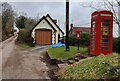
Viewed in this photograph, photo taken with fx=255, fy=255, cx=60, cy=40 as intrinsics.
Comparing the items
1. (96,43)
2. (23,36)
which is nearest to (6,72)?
(96,43)

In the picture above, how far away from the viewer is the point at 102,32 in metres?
12.4

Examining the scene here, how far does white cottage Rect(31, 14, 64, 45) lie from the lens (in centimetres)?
3848

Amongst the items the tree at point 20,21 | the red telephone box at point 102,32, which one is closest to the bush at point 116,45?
the red telephone box at point 102,32

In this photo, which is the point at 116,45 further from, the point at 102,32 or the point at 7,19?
the point at 7,19

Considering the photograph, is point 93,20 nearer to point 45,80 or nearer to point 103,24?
point 103,24

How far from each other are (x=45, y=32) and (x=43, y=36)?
81 centimetres

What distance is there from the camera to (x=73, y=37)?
28641 millimetres

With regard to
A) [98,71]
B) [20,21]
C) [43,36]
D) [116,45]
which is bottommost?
[43,36]

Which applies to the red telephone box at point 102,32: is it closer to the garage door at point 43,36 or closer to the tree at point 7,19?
the garage door at point 43,36

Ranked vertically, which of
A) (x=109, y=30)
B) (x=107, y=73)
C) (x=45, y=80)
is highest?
(x=109, y=30)

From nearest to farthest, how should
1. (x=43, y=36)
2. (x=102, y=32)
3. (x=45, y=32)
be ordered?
(x=102, y=32) < (x=43, y=36) < (x=45, y=32)

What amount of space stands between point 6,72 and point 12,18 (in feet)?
154

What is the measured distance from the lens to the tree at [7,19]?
173 ft

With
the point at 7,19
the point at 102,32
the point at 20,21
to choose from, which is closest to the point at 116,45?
the point at 102,32
